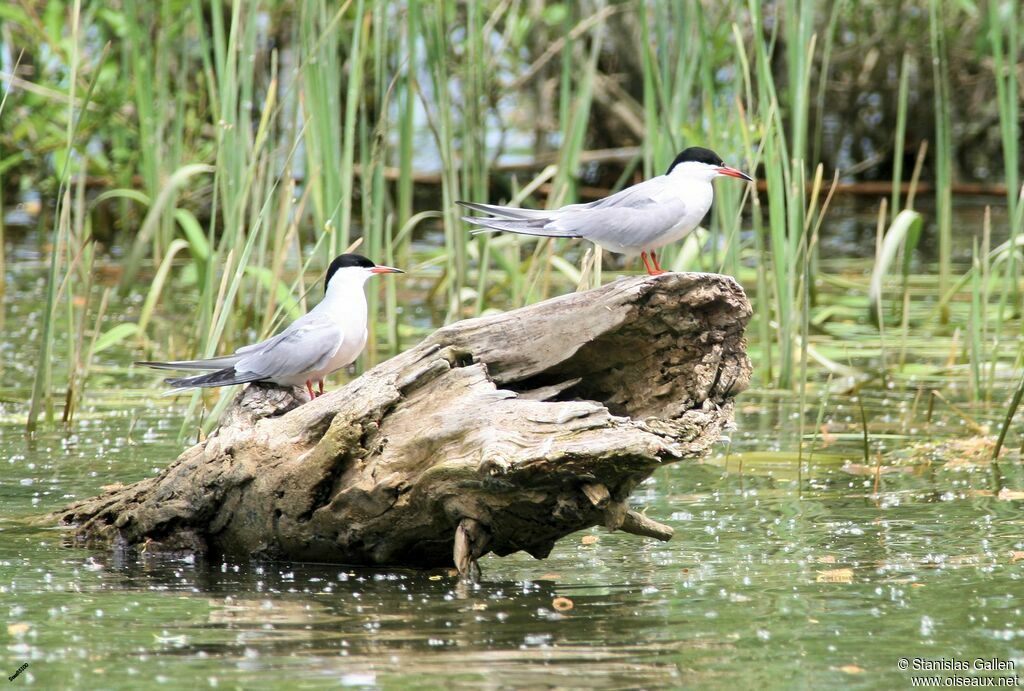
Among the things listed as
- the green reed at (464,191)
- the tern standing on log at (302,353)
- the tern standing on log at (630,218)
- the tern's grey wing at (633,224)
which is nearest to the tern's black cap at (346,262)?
the tern standing on log at (302,353)

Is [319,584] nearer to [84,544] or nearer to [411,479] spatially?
[411,479]

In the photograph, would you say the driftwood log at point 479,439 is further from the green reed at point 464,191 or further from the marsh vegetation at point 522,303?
the green reed at point 464,191

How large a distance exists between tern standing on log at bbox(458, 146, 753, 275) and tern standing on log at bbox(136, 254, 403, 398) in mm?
559

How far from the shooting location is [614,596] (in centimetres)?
426

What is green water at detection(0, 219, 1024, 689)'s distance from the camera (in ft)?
11.5

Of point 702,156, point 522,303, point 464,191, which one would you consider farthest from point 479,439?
point 464,191

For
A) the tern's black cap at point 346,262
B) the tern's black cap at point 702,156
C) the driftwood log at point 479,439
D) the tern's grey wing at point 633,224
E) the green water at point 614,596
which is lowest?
the green water at point 614,596

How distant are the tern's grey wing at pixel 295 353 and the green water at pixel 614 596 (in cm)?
69

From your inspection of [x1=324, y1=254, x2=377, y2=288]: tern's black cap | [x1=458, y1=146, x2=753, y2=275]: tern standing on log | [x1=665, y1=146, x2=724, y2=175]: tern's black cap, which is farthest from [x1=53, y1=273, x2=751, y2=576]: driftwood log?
[x1=665, y1=146, x2=724, y2=175]: tern's black cap

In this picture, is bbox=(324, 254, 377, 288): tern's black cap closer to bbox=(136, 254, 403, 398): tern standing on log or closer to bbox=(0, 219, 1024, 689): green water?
bbox=(136, 254, 403, 398): tern standing on log

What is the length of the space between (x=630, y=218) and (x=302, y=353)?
128 centimetres

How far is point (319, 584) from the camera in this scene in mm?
4352

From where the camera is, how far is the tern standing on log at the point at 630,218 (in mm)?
5109

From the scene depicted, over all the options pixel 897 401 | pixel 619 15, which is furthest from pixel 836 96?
pixel 897 401
